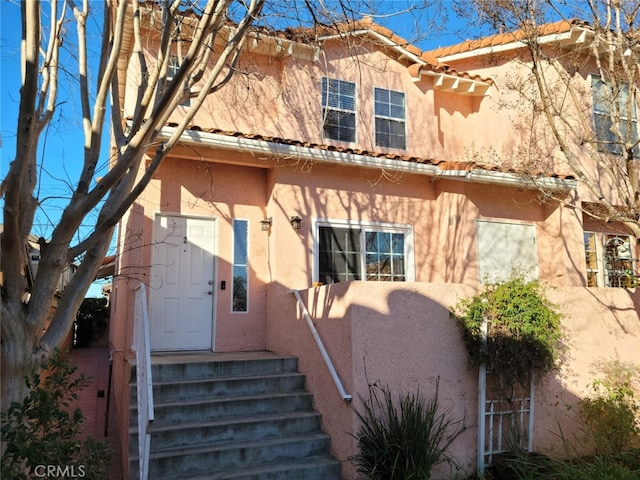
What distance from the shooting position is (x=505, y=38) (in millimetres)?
10383

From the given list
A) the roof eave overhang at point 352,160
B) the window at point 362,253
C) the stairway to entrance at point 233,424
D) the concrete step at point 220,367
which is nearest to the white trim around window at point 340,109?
the roof eave overhang at point 352,160

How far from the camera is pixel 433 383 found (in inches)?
240

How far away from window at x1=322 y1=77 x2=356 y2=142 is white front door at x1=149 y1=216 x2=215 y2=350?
130 inches

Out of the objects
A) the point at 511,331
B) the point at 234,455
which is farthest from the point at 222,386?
the point at 511,331

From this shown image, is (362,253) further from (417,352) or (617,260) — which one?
(617,260)

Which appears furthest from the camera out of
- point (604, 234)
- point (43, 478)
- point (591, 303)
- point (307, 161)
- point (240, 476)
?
point (604, 234)

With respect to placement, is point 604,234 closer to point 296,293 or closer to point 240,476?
point 296,293

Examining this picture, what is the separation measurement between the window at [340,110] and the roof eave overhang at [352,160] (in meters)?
1.30

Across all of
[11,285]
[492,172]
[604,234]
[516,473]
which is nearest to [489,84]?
[492,172]

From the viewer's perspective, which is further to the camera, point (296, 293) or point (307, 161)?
point (307, 161)

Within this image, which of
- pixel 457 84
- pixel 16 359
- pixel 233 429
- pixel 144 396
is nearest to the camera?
pixel 16 359

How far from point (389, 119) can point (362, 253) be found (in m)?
3.18

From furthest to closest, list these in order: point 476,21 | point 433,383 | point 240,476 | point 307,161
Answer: point 307,161 < point 476,21 < point 433,383 < point 240,476

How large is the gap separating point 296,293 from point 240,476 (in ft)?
9.38
